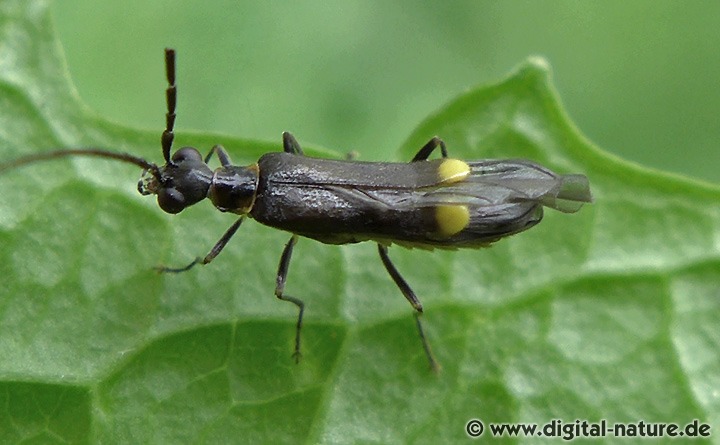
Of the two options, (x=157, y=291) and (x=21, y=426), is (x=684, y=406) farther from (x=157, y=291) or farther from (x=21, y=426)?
(x=21, y=426)

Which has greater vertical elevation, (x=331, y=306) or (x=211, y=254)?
(x=211, y=254)

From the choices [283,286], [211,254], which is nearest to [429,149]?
[283,286]

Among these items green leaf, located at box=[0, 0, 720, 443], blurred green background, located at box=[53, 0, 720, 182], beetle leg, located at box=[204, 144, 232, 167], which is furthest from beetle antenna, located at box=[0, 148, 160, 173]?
blurred green background, located at box=[53, 0, 720, 182]

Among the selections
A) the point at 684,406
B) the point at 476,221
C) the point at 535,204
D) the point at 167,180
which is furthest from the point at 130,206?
the point at 684,406

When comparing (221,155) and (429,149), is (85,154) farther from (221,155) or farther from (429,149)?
(429,149)

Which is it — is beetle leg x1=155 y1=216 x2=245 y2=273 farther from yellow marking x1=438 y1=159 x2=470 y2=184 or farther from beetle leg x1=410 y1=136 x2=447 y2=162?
yellow marking x1=438 y1=159 x2=470 y2=184

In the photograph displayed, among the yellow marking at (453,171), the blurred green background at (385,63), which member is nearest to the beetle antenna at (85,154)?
the blurred green background at (385,63)
